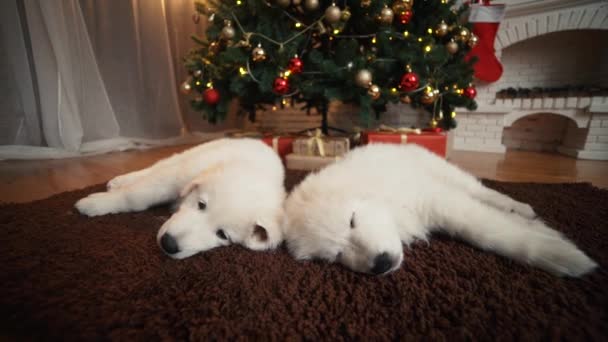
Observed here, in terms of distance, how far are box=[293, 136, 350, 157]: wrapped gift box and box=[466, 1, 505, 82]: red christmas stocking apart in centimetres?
150

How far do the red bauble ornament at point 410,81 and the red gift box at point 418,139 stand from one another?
0.99 feet

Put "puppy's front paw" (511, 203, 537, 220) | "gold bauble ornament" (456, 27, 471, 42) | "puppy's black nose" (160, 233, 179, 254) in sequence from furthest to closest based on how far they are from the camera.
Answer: "gold bauble ornament" (456, 27, 471, 42), "puppy's front paw" (511, 203, 537, 220), "puppy's black nose" (160, 233, 179, 254)

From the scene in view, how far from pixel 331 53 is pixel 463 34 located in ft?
3.05

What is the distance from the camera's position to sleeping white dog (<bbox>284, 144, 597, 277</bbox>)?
660 mm

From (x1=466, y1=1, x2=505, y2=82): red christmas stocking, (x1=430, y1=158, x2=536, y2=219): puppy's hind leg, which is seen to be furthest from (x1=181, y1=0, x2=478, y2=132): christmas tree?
(x1=430, y1=158, x2=536, y2=219): puppy's hind leg

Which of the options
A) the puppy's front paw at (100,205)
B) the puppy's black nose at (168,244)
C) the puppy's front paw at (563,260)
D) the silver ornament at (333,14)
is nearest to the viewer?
the puppy's front paw at (563,260)

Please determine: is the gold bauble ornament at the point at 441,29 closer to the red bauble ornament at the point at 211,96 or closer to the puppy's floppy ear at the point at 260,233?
the red bauble ornament at the point at 211,96

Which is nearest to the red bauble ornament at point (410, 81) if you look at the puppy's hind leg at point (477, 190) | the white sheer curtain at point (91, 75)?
the puppy's hind leg at point (477, 190)

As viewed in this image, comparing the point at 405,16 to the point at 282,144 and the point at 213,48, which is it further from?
the point at 213,48

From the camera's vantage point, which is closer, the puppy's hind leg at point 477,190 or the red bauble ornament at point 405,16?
the puppy's hind leg at point 477,190

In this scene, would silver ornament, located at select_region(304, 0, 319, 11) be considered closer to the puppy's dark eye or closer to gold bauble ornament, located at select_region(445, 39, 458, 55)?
gold bauble ornament, located at select_region(445, 39, 458, 55)

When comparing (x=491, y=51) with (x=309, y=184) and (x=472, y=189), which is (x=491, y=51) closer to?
(x=472, y=189)

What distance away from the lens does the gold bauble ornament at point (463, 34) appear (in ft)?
6.64

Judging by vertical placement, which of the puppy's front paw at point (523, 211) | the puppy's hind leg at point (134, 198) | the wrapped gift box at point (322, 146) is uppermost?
the wrapped gift box at point (322, 146)
